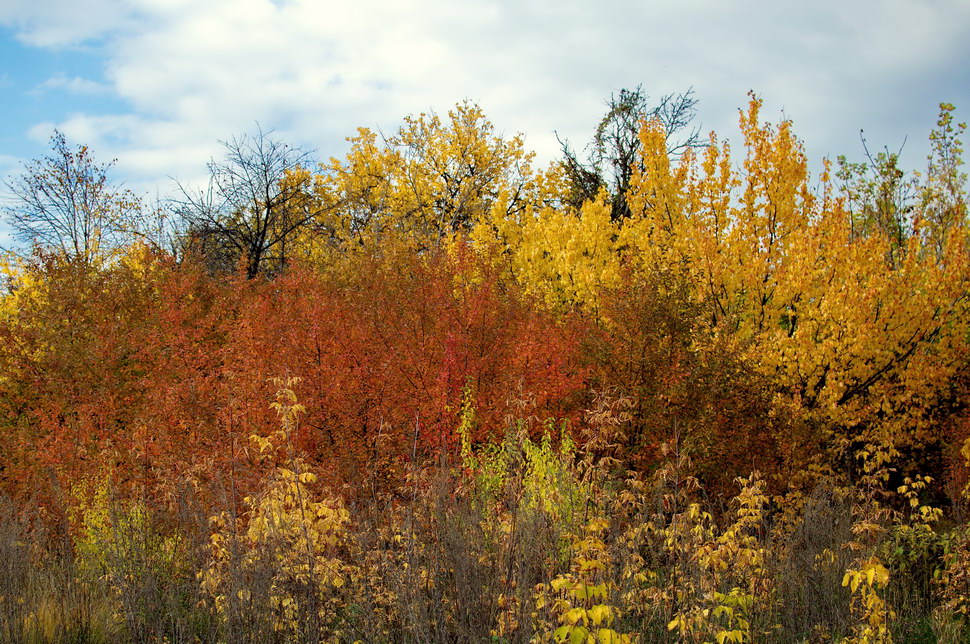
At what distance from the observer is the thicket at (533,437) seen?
4879 millimetres

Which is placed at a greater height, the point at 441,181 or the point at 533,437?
the point at 441,181

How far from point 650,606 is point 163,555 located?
403 centimetres

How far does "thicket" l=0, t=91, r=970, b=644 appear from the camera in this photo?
4879mm

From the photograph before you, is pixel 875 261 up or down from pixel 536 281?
down

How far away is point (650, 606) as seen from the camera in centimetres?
509

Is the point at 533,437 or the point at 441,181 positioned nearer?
the point at 533,437

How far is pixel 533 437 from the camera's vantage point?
1175 centimetres

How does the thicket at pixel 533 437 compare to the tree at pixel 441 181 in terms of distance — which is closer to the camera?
the thicket at pixel 533 437

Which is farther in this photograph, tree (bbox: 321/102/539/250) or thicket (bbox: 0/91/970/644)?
tree (bbox: 321/102/539/250)

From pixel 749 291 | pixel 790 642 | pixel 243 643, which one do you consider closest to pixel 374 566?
pixel 243 643

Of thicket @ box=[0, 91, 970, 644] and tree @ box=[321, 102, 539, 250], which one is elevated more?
tree @ box=[321, 102, 539, 250]

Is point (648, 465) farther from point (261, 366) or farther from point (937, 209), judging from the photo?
point (937, 209)

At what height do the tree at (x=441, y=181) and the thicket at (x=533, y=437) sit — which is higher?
the tree at (x=441, y=181)

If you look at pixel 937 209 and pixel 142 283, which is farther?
pixel 937 209
